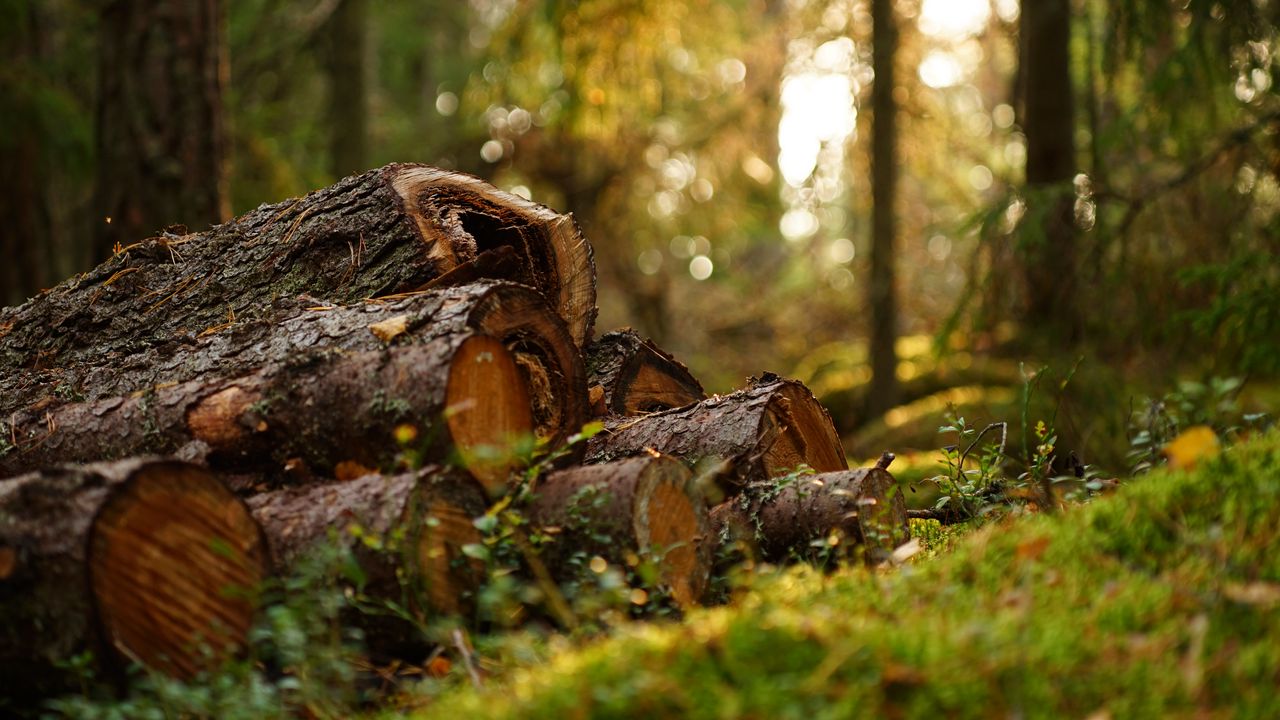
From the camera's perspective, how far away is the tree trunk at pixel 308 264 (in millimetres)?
4074

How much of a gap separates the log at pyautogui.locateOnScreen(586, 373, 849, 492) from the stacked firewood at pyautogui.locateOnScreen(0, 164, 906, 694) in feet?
0.03

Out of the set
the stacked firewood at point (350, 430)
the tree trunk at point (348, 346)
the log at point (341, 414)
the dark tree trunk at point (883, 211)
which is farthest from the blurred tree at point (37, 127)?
the log at point (341, 414)

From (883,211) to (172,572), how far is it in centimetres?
821

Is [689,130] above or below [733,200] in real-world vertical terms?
above

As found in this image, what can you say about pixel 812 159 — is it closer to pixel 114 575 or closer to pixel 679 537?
pixel 679 537

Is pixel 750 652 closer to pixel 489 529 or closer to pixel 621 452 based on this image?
pixel 489 529

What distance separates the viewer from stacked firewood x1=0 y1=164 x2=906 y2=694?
270 centimetres

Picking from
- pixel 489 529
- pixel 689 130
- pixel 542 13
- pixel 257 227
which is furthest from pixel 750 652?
pixel 689 130

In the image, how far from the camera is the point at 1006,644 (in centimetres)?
210

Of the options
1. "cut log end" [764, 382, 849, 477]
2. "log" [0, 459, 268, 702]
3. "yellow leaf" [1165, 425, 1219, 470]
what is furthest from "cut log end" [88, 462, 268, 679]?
"yellow leaf" [1165, 425, 1219, 470]

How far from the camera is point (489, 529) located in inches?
118

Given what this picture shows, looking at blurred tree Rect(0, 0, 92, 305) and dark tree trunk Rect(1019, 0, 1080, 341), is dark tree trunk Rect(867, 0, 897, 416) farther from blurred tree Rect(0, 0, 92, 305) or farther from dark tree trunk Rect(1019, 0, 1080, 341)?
blurred tree Rect(0, 0, 92, 305)

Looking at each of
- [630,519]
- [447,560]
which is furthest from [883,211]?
[447,560]

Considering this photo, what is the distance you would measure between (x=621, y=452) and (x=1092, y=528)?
5.63ft
